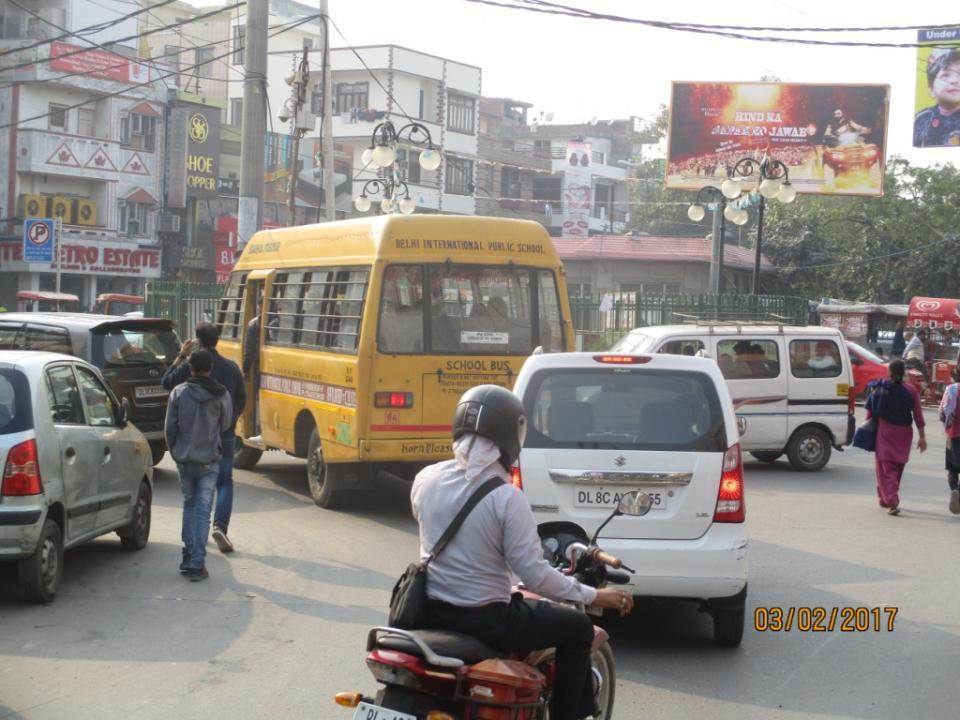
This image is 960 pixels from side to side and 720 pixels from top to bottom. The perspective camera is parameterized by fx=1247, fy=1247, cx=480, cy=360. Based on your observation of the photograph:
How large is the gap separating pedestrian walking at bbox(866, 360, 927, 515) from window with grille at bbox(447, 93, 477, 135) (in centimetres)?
4894

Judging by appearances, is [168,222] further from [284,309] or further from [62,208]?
[284,309]

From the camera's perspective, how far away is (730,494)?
725 centimetres

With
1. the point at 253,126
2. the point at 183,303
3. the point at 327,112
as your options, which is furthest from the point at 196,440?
the point at 183,303

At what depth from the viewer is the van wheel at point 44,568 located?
7.98m

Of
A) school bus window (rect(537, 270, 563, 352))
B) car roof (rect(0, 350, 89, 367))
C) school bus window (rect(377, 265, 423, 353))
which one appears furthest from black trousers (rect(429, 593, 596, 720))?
school bus window (rect(537, 270, 563, 352))

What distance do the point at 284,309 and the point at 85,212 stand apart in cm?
3447

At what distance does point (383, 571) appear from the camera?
961 centimetres

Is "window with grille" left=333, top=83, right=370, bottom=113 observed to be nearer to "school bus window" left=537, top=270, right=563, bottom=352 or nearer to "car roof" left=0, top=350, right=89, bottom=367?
"school bus window" left=537, top=270, right=563, bottom=352

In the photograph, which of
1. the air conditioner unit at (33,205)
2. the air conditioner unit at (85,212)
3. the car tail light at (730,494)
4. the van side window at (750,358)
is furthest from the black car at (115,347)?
the air conditioner unit at (85,212)

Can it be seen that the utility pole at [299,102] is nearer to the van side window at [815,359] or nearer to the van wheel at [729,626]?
the van side window at [815,359]

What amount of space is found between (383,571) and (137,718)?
384cm

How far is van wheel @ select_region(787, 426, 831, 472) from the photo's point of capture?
17.2m

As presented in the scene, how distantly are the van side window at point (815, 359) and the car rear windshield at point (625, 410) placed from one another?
9850 mm

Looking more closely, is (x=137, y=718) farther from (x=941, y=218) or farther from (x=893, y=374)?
(x=941, y=218)
